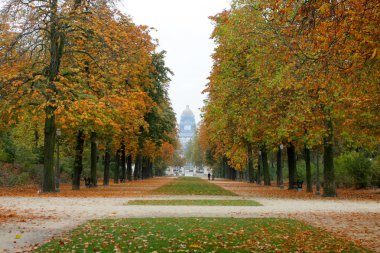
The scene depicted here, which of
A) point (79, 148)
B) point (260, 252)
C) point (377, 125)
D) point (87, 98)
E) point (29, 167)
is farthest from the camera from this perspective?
point (29, 167)

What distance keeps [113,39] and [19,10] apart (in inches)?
201

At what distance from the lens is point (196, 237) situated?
36.2 feet

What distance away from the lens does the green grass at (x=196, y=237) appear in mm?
9516

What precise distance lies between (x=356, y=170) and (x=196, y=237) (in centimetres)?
2873

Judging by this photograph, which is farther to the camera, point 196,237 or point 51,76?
point 51,76

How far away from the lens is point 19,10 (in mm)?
23109

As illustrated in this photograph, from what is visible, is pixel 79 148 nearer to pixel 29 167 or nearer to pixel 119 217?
pixel 29 167

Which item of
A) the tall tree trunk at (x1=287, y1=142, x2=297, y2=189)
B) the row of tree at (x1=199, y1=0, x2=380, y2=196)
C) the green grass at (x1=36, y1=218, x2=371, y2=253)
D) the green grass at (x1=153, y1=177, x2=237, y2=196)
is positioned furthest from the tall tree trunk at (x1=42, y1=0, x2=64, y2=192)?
the tall tree trunk at (x1=287, y1=142, x2=297, y2=189)

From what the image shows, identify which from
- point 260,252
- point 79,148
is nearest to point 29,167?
point 79,148

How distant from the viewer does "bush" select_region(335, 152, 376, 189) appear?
36094 mm

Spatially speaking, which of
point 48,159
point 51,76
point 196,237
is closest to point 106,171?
point 48,159

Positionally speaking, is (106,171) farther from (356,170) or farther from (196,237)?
(196,237)

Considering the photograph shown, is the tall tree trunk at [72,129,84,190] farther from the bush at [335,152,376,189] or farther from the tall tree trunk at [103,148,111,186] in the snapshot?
the bush at [335,152,376,189]

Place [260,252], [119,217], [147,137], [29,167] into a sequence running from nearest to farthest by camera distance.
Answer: [260,252]
[119,217]
[29,167]
[147,137]
